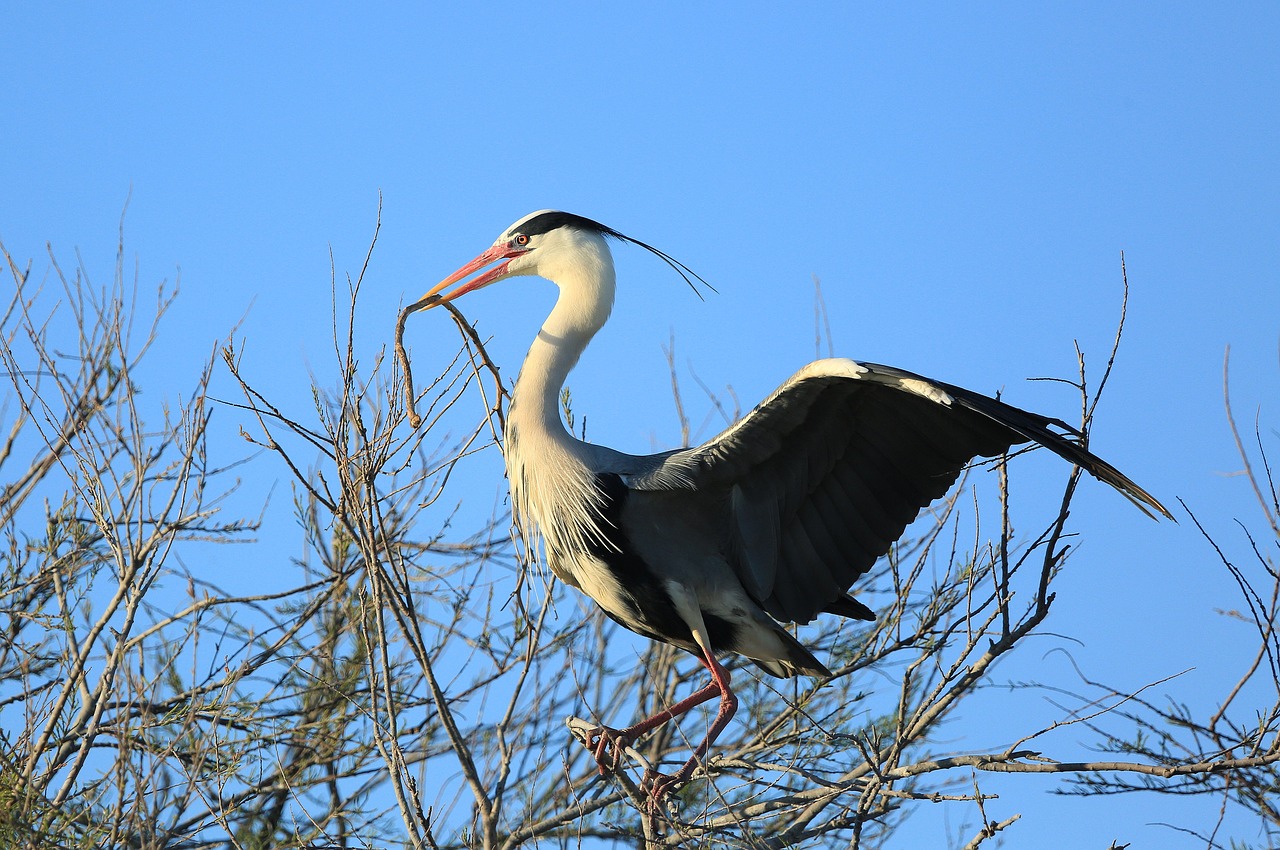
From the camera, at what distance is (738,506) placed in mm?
4730

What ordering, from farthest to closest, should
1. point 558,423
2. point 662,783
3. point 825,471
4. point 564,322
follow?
point 564,322 → point 558,423 → point 825,471 → point 662,783

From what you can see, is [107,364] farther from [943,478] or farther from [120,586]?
[943,478]

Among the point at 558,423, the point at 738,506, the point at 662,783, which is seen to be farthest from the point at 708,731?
the point at 558,423

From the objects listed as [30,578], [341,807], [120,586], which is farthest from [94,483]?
[341,807]

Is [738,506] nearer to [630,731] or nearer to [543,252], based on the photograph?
[630,731]

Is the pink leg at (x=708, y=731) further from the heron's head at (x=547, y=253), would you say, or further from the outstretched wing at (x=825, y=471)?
the heron's head at (x=547, y=253)

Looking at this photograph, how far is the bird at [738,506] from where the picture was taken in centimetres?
441

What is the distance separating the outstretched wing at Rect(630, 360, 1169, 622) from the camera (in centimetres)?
431

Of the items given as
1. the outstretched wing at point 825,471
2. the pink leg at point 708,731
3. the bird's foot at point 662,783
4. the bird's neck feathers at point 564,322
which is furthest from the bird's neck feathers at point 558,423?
the bird's foot at point 662,783

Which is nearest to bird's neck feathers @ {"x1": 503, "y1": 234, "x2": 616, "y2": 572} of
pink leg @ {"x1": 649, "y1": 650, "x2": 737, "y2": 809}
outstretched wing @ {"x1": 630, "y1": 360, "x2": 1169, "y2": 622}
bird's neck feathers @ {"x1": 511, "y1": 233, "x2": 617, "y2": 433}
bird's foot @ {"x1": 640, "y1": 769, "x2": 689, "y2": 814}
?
bird's neck feathers @ {"x1": 511, "y1": 233, "x2": 617, "y2": 433}

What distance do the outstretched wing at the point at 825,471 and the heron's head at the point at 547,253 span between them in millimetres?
983

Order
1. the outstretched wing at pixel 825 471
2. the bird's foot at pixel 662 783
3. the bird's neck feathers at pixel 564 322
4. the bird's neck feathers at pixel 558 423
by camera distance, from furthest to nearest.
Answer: the bird's neck feathers at pixel 564 322, the bird's neck feathers at pixel 558 423, the outstretched wing at pixel 825 471, the bird's foot at pixel 662 783

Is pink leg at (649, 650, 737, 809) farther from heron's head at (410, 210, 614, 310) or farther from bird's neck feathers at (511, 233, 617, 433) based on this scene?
heron's head at (410, 210, 614, 310)

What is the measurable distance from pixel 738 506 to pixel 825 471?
0.36 metres
